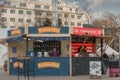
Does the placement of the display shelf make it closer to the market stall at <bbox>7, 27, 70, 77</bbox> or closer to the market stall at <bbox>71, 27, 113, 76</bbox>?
the market stall at <bbox>7, 27, 70, 77</bbox>

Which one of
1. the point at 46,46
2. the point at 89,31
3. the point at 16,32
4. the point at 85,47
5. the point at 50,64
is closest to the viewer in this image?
the point at 50,64

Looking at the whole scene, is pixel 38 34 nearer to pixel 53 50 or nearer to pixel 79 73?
pixel 53 50

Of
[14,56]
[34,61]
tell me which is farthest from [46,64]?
[14,56]

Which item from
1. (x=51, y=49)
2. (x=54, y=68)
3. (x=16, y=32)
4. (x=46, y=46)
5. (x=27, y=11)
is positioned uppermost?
(x=27, y=11)

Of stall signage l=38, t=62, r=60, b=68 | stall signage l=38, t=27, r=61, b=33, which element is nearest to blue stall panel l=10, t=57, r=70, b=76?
stall signage l=38, t=62, r=60, b=68

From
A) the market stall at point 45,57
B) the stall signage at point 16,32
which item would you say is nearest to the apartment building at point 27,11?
the stall signage at point 16,32

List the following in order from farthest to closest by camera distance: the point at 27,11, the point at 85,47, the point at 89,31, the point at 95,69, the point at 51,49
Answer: the point at 27,11, the point at 85,47, the point at 51,49, the point at 89,31, the point at 95,69

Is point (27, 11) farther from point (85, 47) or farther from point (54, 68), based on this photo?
point (54, 68)

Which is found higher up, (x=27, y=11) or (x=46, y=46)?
(x=27, y=11)

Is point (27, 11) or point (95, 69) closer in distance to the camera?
point (95, 69)

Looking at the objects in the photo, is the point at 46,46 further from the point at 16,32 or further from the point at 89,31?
the point at 89,31

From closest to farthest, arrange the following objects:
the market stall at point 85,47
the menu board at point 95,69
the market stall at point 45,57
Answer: the menu board at point 95,69 < the market stall at point 45,57 < the market stall at point 85,47

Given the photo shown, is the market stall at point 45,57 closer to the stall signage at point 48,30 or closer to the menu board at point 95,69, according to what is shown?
the stall signage at point 48,30

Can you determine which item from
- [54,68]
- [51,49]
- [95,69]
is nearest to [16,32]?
[51,49]
